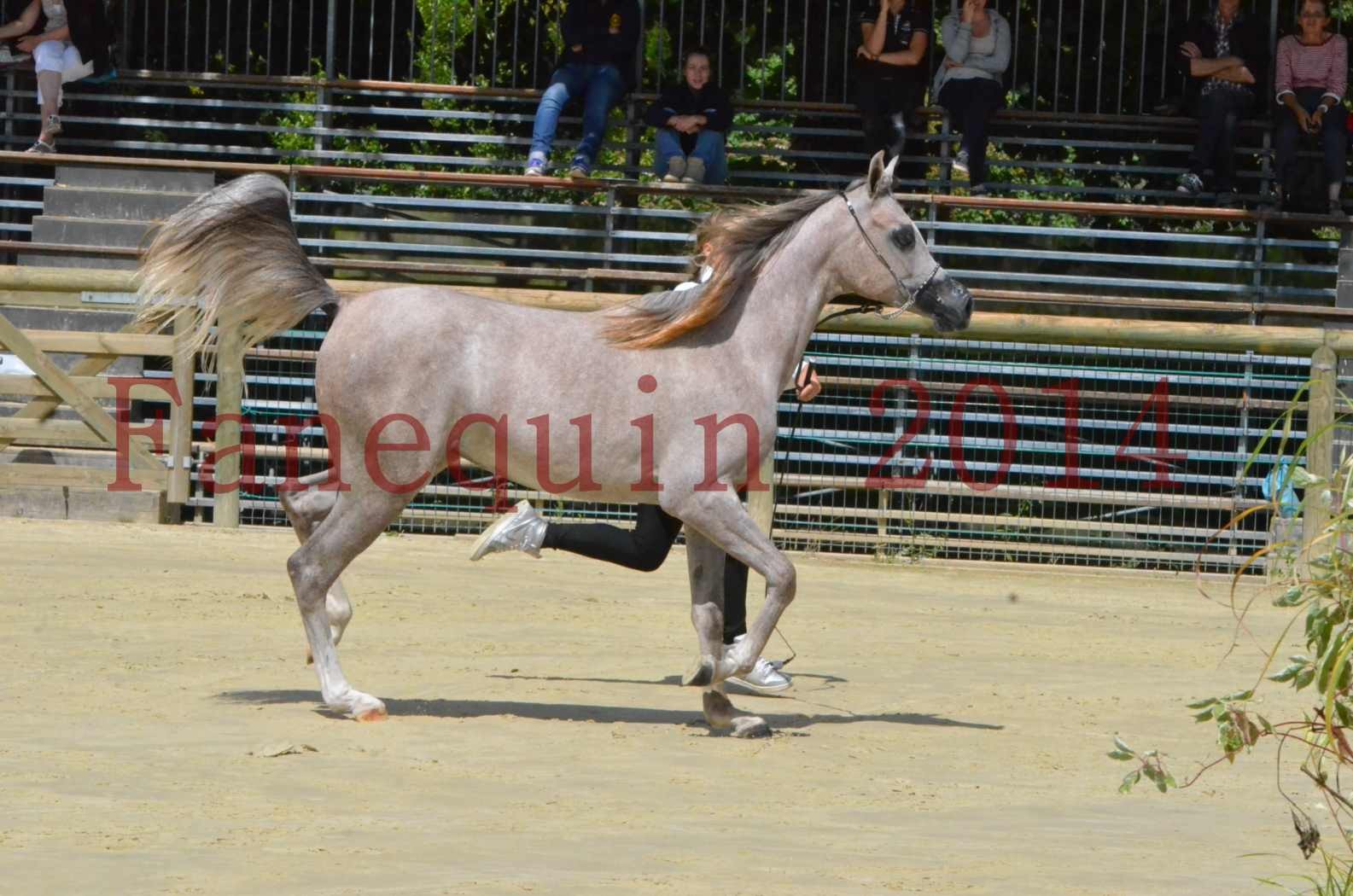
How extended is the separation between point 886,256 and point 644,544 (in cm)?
155

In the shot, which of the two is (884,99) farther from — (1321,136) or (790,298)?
(790,298)

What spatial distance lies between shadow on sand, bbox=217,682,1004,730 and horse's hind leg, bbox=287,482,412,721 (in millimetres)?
194

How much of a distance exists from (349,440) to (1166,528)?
248 inches

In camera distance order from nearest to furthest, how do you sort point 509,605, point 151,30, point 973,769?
point 973,769
point 509,605
point 151,30

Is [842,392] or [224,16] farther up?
[224,16]

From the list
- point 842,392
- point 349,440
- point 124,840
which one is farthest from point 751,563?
point 842,392

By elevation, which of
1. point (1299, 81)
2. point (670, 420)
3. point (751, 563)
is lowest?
point (751, 563)

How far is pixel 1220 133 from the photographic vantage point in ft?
45.6

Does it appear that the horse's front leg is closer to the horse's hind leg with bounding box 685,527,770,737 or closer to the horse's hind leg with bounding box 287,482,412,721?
the horse's hind leg with bounding box 685,527,770,737

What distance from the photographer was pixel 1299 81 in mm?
13609

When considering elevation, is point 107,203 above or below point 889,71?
below

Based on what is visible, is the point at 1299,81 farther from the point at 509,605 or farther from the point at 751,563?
the point at 751,563

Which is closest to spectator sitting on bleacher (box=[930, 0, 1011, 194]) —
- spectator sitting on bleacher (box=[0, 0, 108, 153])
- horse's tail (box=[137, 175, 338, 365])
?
spectator sitting on bleacher (box=[0, 0, 108, 153])

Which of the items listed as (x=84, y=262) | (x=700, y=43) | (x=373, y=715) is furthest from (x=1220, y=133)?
(x=373, y=715)
